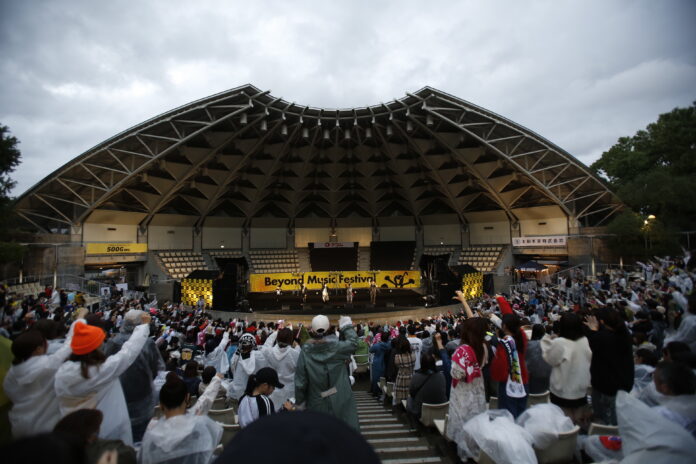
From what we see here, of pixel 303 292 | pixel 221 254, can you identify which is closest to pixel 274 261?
pixel 221 254

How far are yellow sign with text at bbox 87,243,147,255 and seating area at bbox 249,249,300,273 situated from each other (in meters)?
9.56

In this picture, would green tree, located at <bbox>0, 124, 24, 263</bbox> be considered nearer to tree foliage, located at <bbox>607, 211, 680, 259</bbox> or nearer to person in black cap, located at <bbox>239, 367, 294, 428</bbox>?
person in black cap, located at <bbox>239, 367, 294, 428</bbox>

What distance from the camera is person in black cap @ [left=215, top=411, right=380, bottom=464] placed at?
0.83 metres

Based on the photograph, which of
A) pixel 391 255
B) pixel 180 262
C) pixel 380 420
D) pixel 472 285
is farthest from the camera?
pixel 391 255

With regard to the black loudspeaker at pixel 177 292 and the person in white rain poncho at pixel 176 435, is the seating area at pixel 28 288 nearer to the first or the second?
the black loudspeaker at pixel 177 292

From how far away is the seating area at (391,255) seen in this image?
106 ft

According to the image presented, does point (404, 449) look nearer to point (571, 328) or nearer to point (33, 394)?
point (571, 328)

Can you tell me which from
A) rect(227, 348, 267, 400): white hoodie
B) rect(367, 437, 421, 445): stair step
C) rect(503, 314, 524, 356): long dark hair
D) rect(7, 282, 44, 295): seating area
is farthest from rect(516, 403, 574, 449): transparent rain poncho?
rect(7, 282, 44, 295): seating area

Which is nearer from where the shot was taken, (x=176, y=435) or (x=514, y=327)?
(x=176, y=435)

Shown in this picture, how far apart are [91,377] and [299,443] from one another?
107 inches

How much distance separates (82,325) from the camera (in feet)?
8.81

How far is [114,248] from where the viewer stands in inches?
930

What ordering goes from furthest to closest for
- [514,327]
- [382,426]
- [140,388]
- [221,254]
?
[221,254]
[382,426]
[514,327]
[140,388]

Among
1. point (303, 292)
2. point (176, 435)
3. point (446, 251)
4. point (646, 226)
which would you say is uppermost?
point (646, 226)
